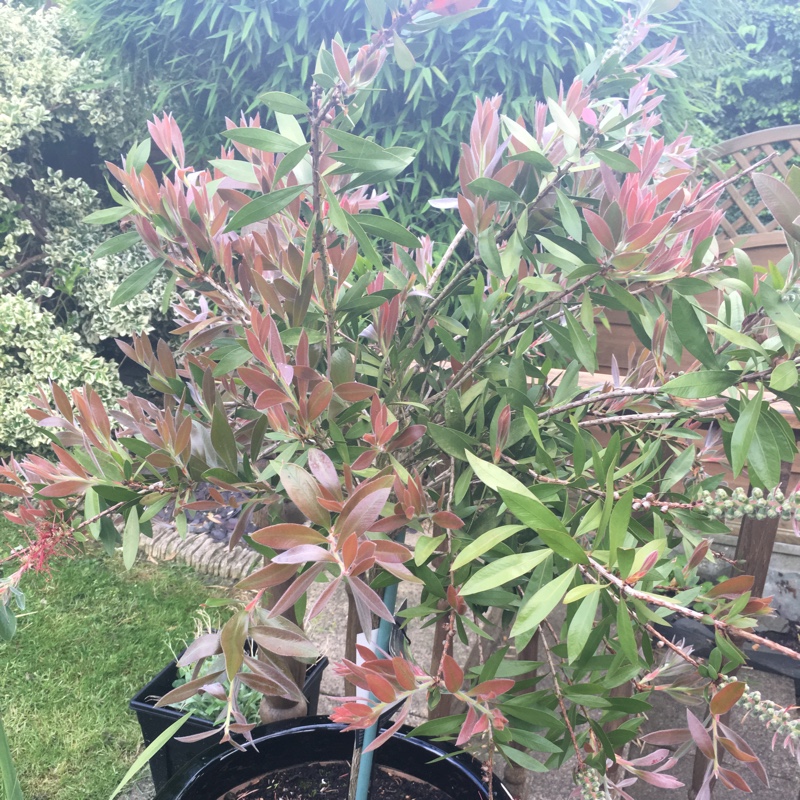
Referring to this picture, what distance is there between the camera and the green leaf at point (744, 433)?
53 centimetres

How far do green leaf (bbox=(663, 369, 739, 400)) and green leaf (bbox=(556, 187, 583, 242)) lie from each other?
18cm

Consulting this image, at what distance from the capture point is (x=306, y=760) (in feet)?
3.29

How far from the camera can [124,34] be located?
3799 mm

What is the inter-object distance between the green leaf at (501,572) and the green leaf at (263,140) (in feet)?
1.41

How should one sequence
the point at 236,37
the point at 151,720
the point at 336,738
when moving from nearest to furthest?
the point at 336,738 < the point at 151,720 < the point at 236,37

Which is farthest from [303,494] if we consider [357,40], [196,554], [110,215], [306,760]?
[357,40]

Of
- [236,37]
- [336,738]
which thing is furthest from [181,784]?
[236,37]

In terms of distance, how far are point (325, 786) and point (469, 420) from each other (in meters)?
0.71

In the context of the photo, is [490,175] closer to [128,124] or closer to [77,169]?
[128,124]

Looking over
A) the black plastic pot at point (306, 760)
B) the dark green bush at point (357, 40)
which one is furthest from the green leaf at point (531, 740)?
the dark green bush at point (357, 40)

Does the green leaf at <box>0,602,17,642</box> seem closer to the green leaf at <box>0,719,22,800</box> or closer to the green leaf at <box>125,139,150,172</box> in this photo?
the green leaf at <box>0,719,22,800</box>

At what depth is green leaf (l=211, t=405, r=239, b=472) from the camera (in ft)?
2.03

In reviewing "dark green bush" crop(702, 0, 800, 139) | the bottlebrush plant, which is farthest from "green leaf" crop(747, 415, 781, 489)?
"dark green bush" crop(702, 0, 800, 139)

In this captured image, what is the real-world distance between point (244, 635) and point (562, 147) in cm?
65
